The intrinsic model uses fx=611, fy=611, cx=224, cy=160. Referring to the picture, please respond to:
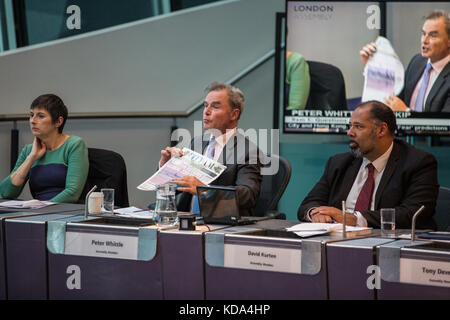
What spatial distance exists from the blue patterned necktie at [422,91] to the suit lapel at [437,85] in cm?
3

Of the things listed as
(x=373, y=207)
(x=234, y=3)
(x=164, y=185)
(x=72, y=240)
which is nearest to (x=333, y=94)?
(x=234, y=3)

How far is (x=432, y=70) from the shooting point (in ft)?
13.7

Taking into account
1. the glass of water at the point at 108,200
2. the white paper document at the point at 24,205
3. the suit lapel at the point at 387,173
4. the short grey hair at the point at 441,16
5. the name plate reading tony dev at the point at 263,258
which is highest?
the short grey hair at the point at 441,16

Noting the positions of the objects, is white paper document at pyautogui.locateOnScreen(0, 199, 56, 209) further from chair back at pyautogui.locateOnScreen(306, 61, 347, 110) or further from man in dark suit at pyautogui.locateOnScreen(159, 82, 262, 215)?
chair back at pyautogui.locateOnScreen(306, 61, 347, 110)

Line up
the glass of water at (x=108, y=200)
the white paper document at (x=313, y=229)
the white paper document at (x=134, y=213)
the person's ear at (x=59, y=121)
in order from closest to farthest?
A: the white paper document at (x=313, y=229) < the white paper document at (x=134, y=213) < the glass of water at (x=108, y=200) < the person's ear at (x=59, y=121)

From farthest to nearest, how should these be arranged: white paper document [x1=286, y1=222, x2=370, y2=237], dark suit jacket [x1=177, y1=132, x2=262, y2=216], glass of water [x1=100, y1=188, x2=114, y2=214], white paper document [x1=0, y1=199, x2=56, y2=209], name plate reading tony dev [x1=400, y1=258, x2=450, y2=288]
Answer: dark suit jacket [x1=177, y1=132, x2=262, y2=216] < white paper document [x1=0, y1=199, x2=56, y2=209] < glass of water [x1=100, y1=188, x2=114, y2=214] < white paper document [x1=286, y1=222, x2=370, y2=237] < name plate reading tony dev [x1=400, y1=258, x2=450, y2=288]

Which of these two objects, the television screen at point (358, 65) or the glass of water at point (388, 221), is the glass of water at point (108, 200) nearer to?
the glass of water at point (388, 221)

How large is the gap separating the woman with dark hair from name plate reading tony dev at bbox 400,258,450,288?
1.97 metres

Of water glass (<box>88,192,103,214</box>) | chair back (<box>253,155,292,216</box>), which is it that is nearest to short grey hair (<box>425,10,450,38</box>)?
chair back (<box>253,155,292,216</box>)

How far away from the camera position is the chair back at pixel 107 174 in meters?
3.41

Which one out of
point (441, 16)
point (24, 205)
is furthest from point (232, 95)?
point (441, 16)

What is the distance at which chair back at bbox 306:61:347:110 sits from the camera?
171 inches

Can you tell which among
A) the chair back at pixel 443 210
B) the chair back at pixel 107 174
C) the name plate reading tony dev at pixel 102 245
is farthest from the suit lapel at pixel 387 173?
the chair back at pixel 107 174
